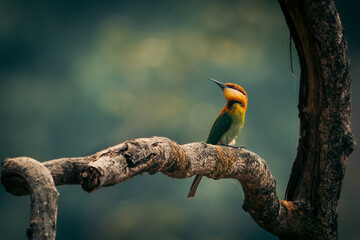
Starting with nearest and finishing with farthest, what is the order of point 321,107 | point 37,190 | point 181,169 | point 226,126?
point 37,190 < point 181,169 < point 321,107 < point 226,126

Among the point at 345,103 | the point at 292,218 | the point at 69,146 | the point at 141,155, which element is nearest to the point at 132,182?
the point at 69,146

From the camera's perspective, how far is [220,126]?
1.69 metres

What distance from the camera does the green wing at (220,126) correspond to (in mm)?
1686

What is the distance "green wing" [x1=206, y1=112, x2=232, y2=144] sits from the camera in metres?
1.69

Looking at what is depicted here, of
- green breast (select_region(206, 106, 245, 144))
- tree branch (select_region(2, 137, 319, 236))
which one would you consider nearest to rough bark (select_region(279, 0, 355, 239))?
tree branch (select_region(2, 137, 319, 236))

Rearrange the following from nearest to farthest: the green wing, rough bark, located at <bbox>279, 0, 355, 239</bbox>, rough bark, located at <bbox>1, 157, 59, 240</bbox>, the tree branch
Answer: rough bark, located at <bbox>1, 157, 59, 240</bbox>
the tree branch
rough bark, located at <bbox>279, 0, 355, 239</bbox>
the green wing

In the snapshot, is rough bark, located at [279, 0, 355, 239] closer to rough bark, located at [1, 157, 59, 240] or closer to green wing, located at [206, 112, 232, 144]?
green wing, located at [206, 112, 232, 144]

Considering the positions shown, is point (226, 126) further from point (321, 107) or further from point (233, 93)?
point (321, 107)

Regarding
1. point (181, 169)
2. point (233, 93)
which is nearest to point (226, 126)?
point (233, 93)

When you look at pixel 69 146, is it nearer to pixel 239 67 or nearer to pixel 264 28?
pixel 239 67

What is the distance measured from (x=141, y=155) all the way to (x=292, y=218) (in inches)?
31.5

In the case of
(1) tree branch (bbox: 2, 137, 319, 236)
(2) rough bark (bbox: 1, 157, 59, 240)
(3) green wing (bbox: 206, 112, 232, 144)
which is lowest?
(2) rough bark (bbox: 1, 157, 59, 240)

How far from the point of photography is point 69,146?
120 inches

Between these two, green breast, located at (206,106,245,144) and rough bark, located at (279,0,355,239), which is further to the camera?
green breast, located at (206,106,245,144)
